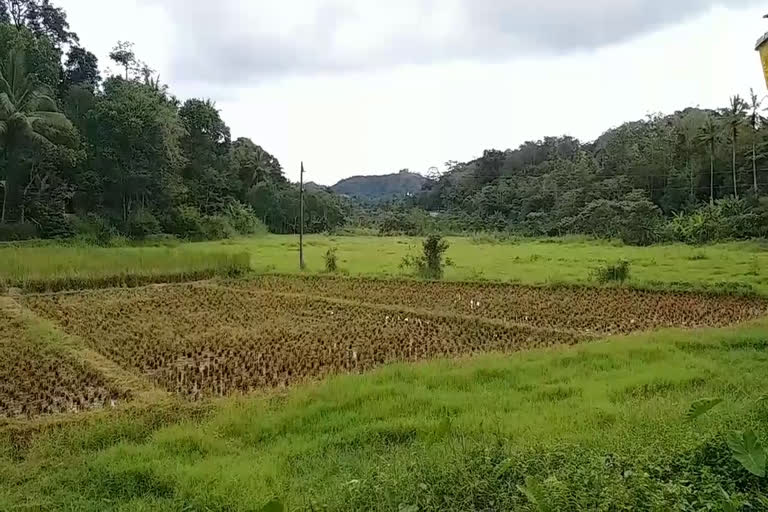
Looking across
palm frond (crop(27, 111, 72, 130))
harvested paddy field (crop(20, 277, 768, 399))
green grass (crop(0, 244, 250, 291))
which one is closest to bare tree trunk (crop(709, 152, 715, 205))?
harvested paddy field (crop(20, 277, 768, 399))

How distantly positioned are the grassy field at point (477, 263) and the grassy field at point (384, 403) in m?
2.22

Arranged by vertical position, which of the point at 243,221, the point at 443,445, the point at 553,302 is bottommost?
Result: the point at 553,302

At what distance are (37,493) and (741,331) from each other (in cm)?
922

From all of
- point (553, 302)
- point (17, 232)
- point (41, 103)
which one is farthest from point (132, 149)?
point (553, 302)

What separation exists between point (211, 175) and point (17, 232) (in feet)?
53.3

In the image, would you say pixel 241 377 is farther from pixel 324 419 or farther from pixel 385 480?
pixel 385 480

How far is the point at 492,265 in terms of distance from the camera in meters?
23.0

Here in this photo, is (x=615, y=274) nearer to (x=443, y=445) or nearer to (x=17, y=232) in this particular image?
(x=443, y=445)

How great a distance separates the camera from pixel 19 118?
2725 cm

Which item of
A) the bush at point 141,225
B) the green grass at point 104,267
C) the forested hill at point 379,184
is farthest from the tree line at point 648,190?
the forested hill at point 379,184

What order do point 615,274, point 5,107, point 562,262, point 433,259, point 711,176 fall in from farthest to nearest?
point 711,176, point 5,107, point 562,262, point 433,259, point 615,274

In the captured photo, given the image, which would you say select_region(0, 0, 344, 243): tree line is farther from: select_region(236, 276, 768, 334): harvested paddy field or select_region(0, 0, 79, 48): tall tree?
select_region(236, 276, 768, 334): harvested paddy field

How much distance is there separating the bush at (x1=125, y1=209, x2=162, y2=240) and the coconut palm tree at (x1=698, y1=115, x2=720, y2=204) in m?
31.3

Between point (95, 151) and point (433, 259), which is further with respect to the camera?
point (95, 151)
